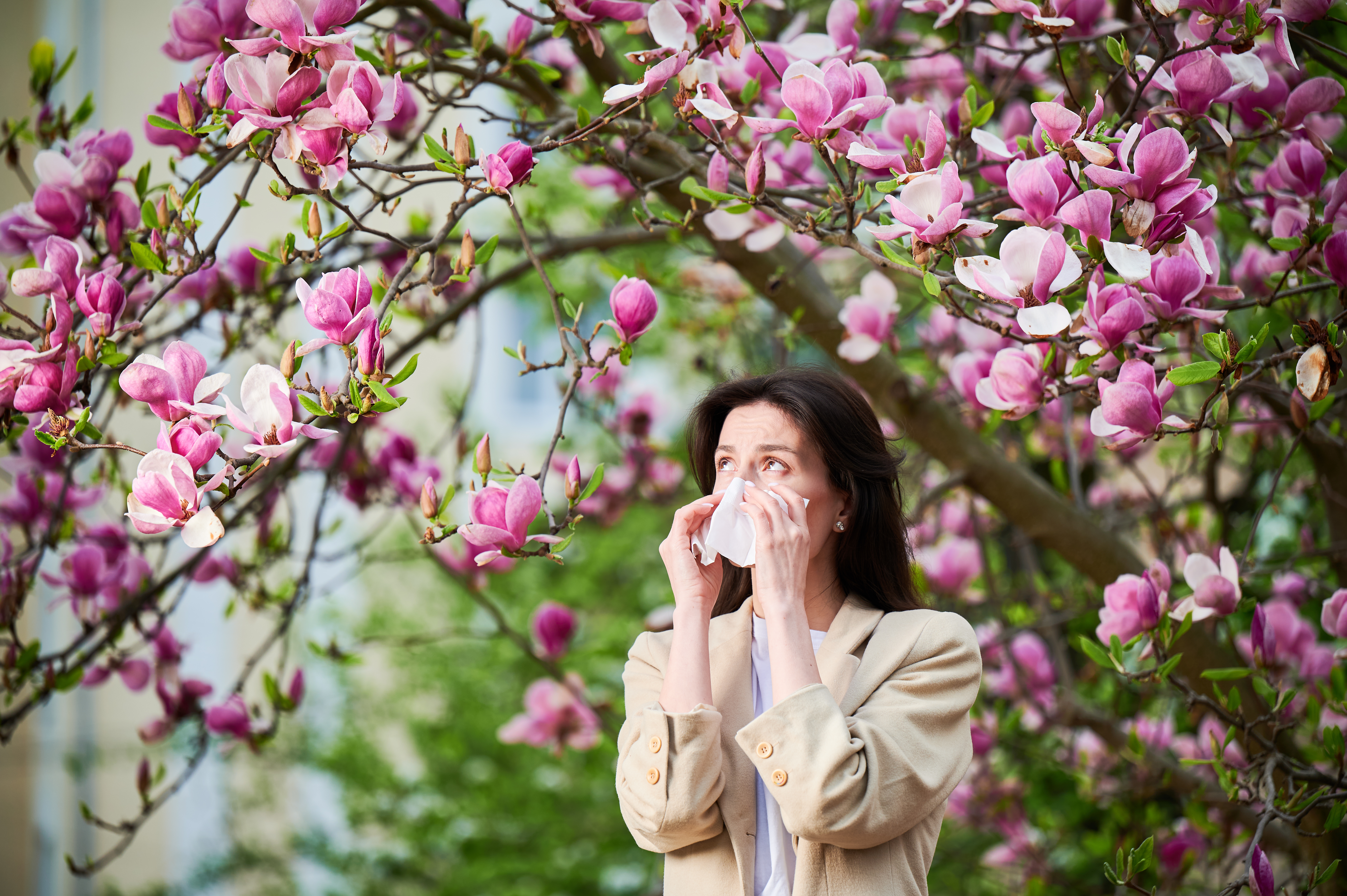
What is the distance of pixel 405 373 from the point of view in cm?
106

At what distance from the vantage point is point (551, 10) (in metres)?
1.47

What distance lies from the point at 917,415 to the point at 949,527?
2.41ft

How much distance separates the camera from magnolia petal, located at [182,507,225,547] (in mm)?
979

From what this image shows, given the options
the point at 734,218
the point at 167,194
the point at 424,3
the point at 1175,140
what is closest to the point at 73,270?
the point at 167,194

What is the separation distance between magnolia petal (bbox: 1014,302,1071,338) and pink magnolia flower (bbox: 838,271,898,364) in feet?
2.20

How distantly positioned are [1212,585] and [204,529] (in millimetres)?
1214

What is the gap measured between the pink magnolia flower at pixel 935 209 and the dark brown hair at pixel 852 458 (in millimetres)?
305

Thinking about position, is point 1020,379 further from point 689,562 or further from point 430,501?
point 430,501

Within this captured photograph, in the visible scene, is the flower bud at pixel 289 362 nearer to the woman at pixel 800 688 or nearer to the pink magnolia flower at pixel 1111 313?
the woman at pixel 800 688

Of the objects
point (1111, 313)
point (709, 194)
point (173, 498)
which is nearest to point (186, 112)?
point (173, 498)

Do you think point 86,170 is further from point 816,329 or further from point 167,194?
point 816,329

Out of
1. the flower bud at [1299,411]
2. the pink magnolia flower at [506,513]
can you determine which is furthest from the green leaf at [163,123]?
the flower bud at [1299,411]

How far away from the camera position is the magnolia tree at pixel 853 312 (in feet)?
3.57

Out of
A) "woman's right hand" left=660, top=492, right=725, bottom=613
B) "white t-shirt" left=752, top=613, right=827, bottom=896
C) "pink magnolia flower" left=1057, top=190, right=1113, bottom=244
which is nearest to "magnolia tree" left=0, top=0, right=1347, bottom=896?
"pink magnolia flower" left=1057, top=190, right=1113, bottom=244
